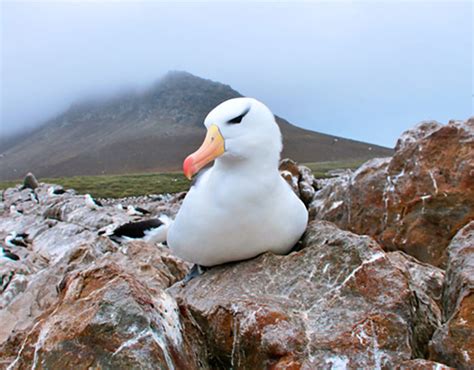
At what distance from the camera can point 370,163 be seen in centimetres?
894

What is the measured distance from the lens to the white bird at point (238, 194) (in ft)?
13.6

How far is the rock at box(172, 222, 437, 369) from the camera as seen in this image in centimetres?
324

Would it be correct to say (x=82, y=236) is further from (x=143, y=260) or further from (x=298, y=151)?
(x=298, y=151)

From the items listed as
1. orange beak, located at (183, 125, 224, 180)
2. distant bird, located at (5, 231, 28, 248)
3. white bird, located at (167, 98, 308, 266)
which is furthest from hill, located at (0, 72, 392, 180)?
orange beak, located at (183, 125, 224, 180)

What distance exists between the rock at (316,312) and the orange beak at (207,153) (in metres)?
1.05

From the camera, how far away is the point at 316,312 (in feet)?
11.8

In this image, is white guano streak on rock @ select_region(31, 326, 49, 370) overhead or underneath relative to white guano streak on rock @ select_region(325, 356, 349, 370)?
overhead

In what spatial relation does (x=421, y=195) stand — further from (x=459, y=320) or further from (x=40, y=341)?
(x=40, y=341)

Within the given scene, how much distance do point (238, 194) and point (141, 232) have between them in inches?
348

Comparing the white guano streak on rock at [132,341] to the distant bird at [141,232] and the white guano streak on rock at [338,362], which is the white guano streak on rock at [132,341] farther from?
the distant bird at [141,232]

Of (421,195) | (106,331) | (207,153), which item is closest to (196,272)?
(207,153)

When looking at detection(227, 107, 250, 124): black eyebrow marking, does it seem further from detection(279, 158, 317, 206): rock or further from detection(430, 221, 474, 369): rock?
detection(279, 158, 317, 206): rock

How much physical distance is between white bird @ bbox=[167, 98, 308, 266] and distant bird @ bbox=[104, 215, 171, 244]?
796 centimetres

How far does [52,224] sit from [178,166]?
12376 centimetres
